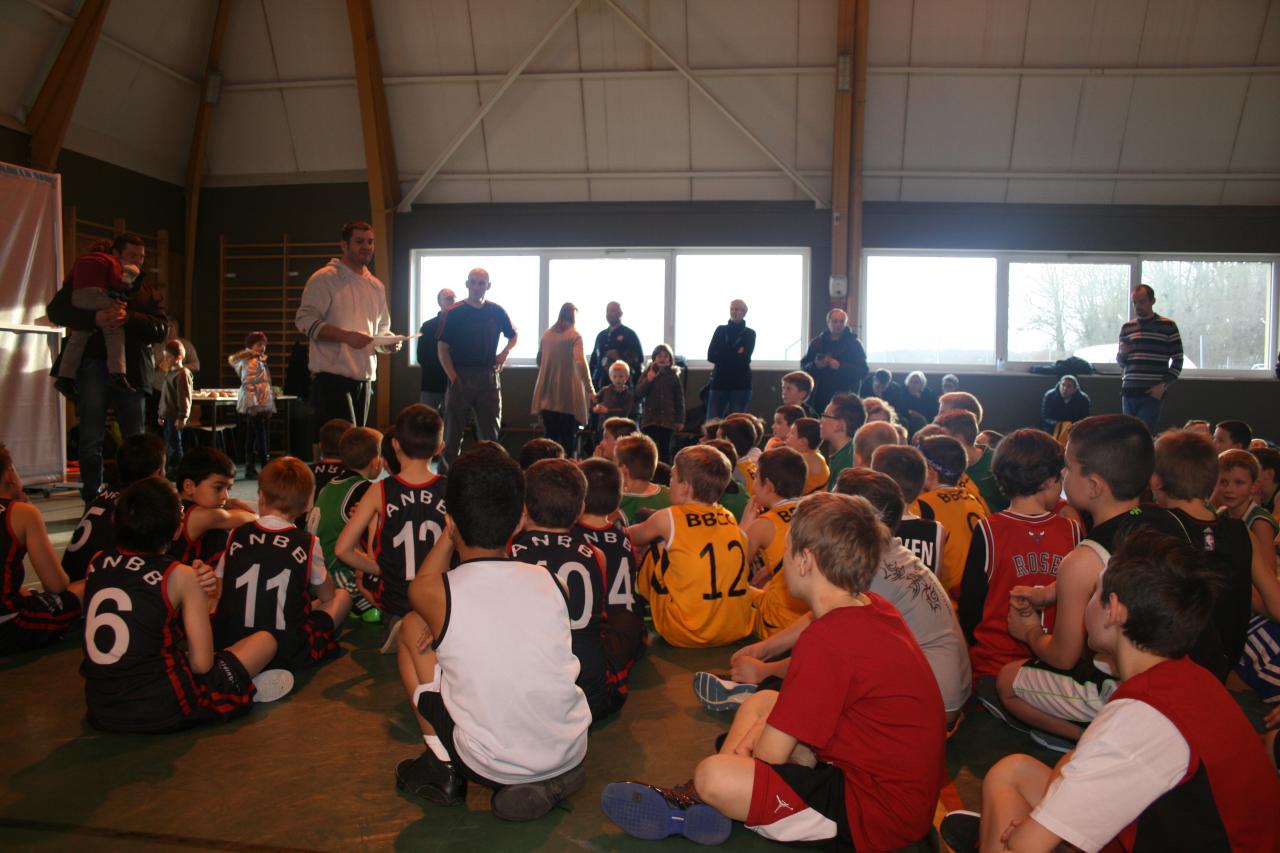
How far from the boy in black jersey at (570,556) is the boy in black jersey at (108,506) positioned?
191 cm

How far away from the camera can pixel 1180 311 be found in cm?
1178

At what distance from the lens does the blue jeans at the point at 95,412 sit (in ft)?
18.8

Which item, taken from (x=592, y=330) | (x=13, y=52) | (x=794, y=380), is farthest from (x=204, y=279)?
(x=794, y=380)

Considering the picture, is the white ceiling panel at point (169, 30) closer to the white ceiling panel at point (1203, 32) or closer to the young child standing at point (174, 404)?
the young child standing at point (174, 404)

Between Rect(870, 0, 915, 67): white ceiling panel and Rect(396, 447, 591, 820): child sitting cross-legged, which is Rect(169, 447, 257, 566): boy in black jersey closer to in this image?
Rect(396, 447, 591, 820): child sitting cross-legged

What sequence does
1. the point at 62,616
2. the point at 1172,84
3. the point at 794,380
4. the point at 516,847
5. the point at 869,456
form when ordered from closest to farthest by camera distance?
the point at 516,847 < the point at 62,616 < the point at 869,456 < the point at 794,380 < the point at 1172,84

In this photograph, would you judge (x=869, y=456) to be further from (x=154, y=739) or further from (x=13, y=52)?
(x=13, y=52)

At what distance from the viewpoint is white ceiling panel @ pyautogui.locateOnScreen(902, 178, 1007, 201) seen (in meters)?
11.7

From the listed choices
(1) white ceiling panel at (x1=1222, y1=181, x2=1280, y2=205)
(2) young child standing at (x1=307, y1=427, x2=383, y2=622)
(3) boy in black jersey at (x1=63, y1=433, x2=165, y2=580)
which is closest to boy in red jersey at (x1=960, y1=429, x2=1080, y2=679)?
(2) young child standing at (x1=307, y1=427, x2=383, y2=622)

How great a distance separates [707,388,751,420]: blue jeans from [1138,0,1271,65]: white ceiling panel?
259 inches

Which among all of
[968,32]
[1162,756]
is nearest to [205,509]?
[1162,756]

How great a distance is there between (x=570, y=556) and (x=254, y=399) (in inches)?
316

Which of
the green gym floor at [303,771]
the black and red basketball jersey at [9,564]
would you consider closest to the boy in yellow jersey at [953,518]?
the green gym floor at [303,771]

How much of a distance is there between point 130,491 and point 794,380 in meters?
5.29
